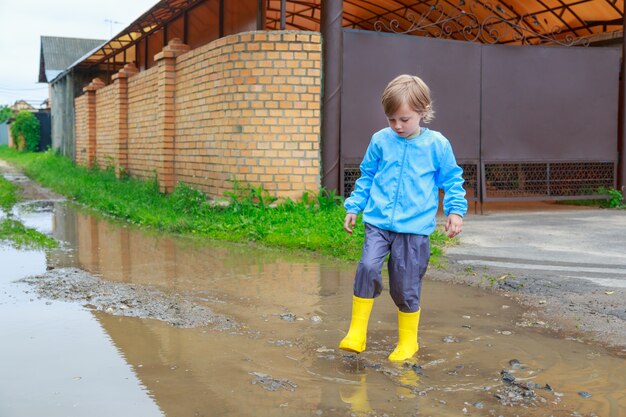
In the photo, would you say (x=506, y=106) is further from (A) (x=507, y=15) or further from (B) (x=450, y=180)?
(B) (x=450, y=180)

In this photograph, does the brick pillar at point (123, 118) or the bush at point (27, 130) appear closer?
the brick pillar at point (123, 118)

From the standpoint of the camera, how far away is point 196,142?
9.80 m

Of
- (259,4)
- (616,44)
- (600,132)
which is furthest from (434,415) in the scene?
(616,44)

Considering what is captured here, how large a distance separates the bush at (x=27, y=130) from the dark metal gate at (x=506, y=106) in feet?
110

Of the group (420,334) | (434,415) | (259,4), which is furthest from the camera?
(259,4)

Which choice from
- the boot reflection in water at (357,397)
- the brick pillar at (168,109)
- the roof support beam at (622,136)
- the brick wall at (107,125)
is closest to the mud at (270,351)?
the boot reflection in water at (357,397)

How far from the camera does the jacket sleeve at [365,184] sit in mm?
3578

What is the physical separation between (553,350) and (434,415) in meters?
1.17

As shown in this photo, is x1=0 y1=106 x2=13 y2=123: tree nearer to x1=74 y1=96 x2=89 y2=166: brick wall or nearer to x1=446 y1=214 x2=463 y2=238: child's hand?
x1=74 y1=96 x2=89 y2=166: brick wall

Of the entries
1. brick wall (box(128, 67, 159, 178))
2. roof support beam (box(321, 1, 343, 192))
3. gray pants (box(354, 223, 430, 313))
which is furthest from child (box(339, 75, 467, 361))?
brick wall (box(128, 67, 159, 178))

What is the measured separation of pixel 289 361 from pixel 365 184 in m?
1.02

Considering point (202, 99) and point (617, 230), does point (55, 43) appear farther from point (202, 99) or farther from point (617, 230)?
point (617, 230)

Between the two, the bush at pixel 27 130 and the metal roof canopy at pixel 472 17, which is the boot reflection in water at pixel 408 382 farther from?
the bush at pixel 27 130

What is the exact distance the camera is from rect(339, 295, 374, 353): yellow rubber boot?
3236 mm
